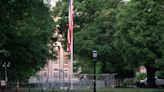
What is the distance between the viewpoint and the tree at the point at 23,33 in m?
32.6

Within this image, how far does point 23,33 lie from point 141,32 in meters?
17.1

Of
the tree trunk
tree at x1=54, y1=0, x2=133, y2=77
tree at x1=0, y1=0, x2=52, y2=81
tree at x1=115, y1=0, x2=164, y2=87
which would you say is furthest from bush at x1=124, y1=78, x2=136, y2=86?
tree at x1=0, y1=0, x2=52, y2=81

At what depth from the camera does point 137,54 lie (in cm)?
5528

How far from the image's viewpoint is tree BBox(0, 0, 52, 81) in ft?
107

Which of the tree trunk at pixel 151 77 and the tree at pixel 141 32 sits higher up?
the tree at pixel 141 32

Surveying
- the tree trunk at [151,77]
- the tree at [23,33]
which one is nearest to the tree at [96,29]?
the tree trunk at [151,77]

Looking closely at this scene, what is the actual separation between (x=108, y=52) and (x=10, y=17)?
35204 millimetres

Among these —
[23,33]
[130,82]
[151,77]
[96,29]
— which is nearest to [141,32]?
[151,77]

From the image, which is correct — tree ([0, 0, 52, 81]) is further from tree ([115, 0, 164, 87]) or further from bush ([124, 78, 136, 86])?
bush ([124, 78, 136, 86])

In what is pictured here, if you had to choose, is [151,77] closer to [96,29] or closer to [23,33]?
[96,29]

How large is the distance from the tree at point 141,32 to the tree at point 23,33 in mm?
11378

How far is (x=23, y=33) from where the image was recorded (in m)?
44.3

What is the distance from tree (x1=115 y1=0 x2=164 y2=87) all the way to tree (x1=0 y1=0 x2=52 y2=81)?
11.4 metres

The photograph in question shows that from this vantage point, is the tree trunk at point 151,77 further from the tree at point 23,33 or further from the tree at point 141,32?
the tree at point 23,33
